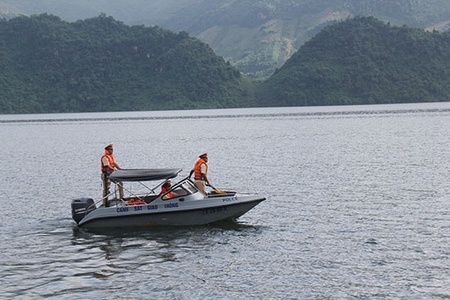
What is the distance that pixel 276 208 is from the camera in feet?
109

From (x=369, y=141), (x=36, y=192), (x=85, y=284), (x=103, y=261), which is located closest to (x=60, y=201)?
(x=36, y=192)

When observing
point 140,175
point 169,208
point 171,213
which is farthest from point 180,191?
point 140,175

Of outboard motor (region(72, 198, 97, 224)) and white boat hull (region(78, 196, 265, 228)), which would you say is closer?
white boat hull (region(78, 196, 265, 228))

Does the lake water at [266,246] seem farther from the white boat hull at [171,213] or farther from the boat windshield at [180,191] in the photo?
the boat windshield at [180,191]

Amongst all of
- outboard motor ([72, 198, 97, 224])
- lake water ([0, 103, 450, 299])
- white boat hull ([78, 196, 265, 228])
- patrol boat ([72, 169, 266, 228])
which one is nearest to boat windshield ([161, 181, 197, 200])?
patrol boat ([72, 169, 266, 228])

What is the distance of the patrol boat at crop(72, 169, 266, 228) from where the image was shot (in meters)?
27.3

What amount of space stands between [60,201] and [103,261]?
1652cm

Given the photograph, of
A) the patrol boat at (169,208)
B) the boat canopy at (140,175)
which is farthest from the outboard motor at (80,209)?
the boat canopy at (140,175)

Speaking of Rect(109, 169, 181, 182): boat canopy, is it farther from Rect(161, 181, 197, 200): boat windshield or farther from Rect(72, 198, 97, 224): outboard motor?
Rect(72, 198, 97, 224): outboard motor

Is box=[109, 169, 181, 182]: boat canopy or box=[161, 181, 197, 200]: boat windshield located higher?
box=[109, 169, 181, 182]: boat canopy

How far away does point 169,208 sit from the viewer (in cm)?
2731

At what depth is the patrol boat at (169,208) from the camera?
27.3 meters

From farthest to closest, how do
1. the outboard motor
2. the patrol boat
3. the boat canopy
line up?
the outboard motor → the patrol boat → the boat canopy

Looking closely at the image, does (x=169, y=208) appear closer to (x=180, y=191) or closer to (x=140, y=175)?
(x=180, y=191)
